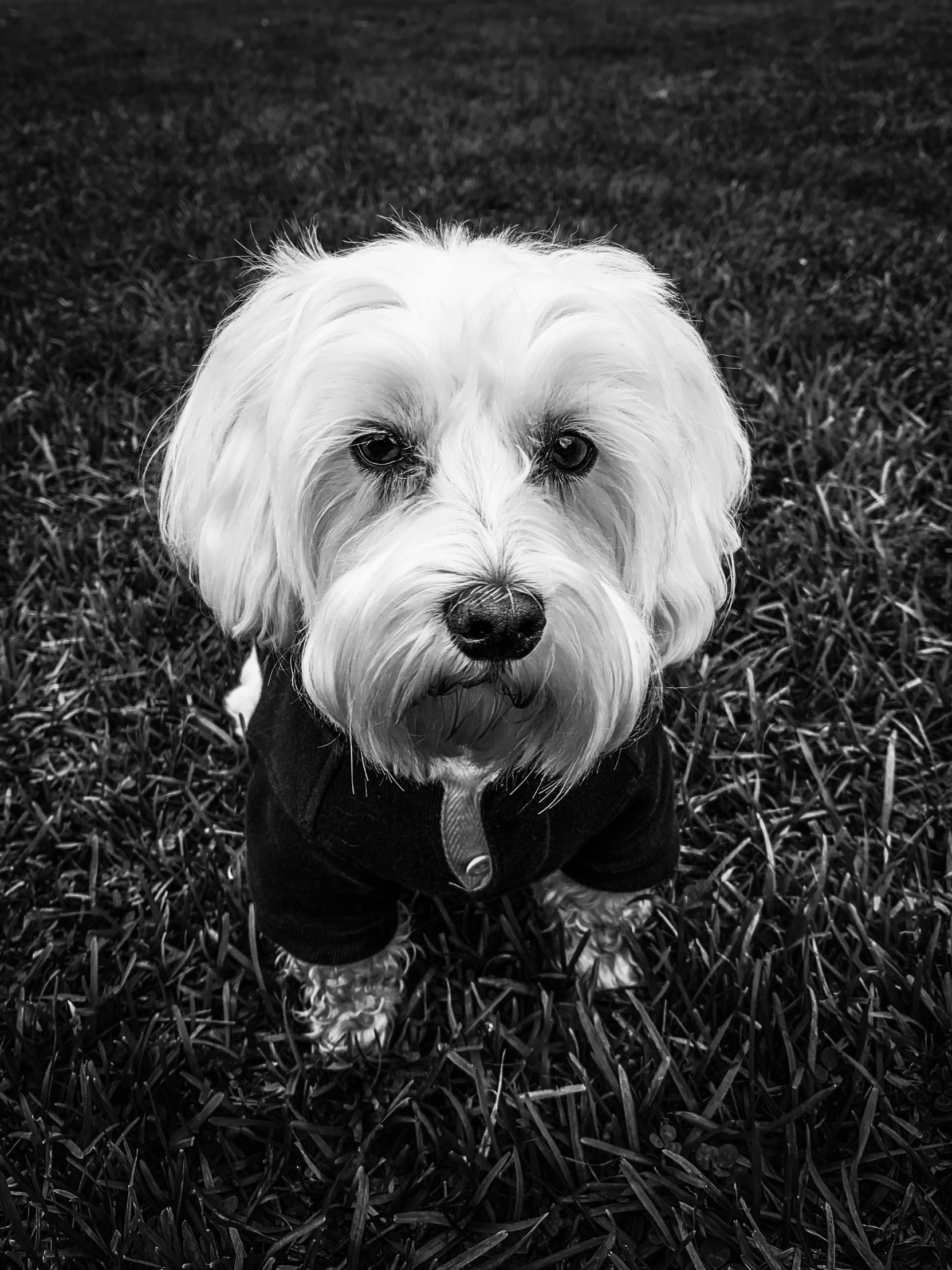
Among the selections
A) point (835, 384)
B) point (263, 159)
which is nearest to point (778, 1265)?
point (835, 384)

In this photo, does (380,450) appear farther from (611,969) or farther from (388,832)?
(611,969)

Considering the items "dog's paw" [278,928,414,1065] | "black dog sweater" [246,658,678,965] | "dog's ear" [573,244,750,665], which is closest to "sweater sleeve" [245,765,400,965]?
"black dog sweater" [246,658,678,965]

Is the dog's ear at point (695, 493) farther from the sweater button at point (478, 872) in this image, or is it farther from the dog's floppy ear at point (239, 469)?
the dog's floppy ear at point (239, 469)

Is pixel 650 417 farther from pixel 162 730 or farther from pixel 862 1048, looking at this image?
pixel 162 730

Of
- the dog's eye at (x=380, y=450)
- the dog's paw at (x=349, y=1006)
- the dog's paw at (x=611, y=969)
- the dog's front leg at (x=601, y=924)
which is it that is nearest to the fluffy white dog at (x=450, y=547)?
the dog's eye at (x=380, y=450)

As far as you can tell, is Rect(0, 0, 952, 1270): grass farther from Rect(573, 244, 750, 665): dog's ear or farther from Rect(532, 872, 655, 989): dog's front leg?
Rect(573, 244, 750, 665): dog's ear

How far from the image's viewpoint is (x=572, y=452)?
1.45 metres

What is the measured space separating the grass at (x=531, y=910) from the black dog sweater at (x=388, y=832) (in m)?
0.35

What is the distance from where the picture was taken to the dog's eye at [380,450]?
1.41 m

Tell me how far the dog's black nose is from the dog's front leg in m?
1.00

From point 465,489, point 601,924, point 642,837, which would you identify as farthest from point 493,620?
point 601,924

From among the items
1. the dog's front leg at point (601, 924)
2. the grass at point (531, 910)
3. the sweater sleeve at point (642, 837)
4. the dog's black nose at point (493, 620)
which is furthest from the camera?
the dog's front leg at point (601, 924)

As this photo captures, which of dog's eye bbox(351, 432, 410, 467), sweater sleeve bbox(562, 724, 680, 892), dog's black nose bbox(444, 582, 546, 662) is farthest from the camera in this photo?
sweater sleeve bbox(562, 724, 680, 892)

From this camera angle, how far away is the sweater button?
1604 millimetres
